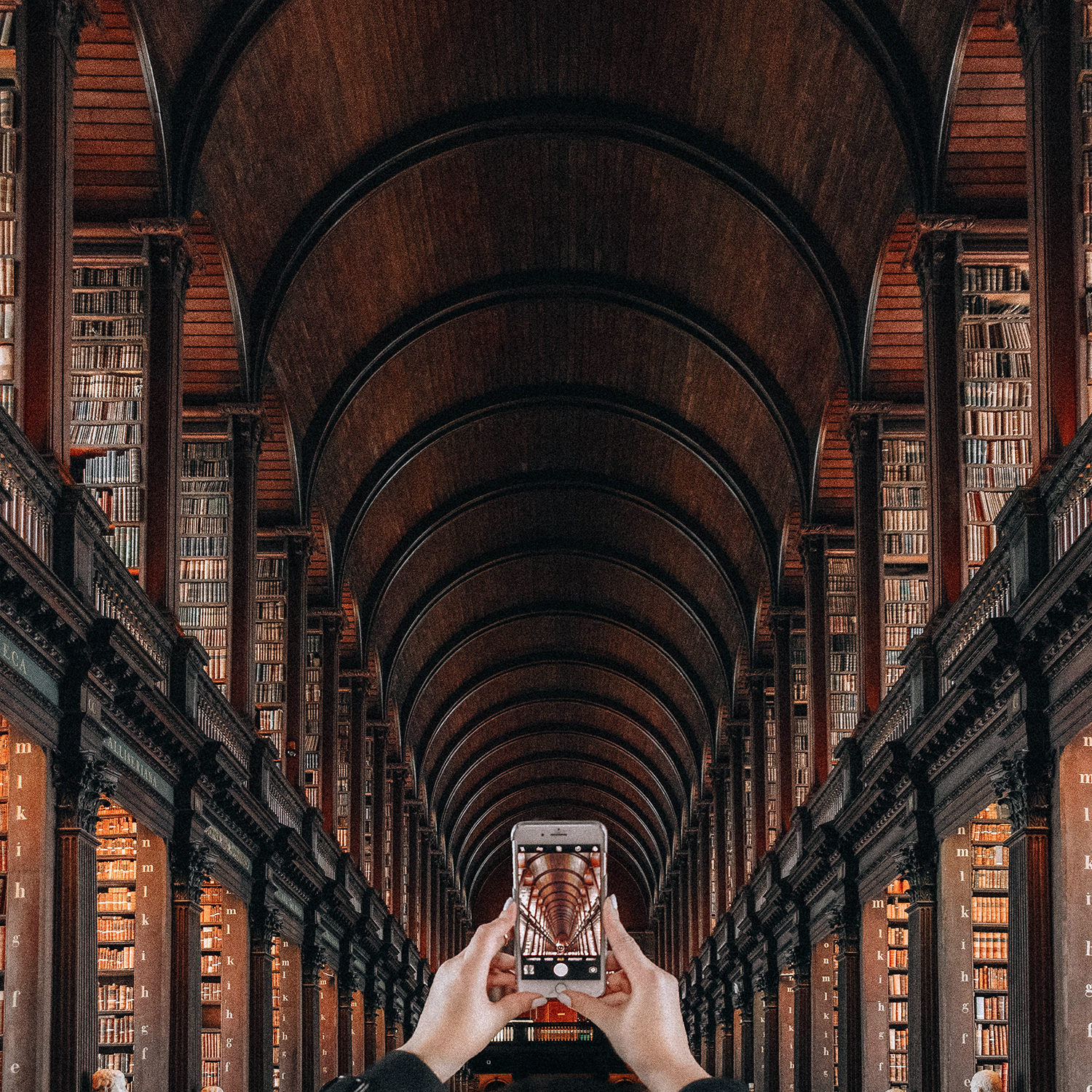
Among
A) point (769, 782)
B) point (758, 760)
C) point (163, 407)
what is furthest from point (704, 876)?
point (163, 407)

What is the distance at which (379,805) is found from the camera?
32.4 m

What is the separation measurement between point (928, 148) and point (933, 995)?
288 inches

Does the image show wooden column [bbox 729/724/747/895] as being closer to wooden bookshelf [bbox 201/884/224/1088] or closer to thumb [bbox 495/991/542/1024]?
wooden bookshelf [bbox 201/884/224/1088]

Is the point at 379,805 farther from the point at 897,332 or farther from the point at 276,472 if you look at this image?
the point at 897,332

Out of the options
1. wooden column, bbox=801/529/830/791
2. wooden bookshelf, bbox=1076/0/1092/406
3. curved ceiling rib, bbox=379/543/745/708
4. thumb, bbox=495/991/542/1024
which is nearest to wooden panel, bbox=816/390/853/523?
wooden column, bbox=801/529/830/791

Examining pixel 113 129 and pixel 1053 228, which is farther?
pixel 113 129

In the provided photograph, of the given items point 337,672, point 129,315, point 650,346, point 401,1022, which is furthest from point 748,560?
point 129,315

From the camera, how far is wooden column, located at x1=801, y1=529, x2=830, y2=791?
21.9m

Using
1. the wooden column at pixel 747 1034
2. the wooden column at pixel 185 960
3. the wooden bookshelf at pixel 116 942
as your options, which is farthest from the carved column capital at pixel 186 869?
the wooden column at pixel 747 1034

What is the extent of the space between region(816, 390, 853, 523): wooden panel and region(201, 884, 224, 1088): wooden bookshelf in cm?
896

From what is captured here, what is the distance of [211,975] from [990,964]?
865 centimetres

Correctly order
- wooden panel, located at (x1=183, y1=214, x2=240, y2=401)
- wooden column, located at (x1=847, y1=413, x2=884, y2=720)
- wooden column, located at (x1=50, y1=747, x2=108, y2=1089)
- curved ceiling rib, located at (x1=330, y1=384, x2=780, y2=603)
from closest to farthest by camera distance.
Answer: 1. wooden column, located at (x1=50, y1=747, x2=108, y2=1089)
2. wooden panel, located at (x1=183, y1=214, x2=240, y2=401)
3. wooden column, located at (x1=847, y1=413, x2=884, y2=720)
4. curved ceiling rib, located at (x1=330, y1=384, x2=780, y2=603)

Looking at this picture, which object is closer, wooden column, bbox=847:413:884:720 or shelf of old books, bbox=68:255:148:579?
shelf of old books, bbox=68:255:148:579

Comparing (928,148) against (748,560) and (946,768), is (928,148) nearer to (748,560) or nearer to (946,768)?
(946,768)
